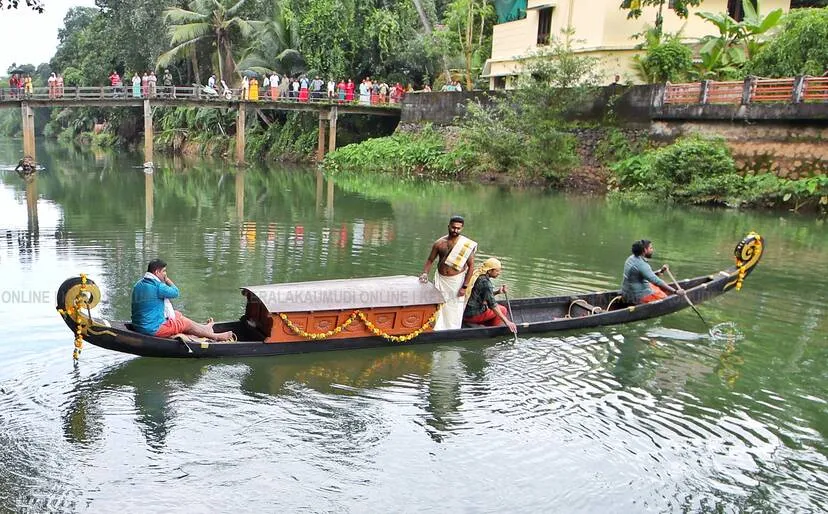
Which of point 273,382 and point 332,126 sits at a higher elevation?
point 332,126

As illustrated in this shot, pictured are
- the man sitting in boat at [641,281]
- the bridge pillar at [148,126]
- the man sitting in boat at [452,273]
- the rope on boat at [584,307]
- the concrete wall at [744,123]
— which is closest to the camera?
the man sitting in boat at [452,273]

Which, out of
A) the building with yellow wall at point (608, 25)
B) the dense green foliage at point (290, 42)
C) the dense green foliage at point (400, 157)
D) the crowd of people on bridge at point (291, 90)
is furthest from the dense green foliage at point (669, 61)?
the crowd of people on bridge at point (291, 90)

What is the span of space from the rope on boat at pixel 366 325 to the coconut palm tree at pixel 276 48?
33277 mm

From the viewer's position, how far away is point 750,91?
24125mm

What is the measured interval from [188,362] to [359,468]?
118 inches

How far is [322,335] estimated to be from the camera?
865 centimetres

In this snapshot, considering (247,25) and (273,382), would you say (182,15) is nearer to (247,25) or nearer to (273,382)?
(247,25)

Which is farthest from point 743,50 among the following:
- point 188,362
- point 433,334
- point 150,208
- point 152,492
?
point 152,492

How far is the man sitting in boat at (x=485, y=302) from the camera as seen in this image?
31.0 ft

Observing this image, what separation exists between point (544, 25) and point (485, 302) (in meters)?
26.5

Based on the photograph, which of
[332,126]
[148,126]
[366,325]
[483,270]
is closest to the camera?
[366,325]

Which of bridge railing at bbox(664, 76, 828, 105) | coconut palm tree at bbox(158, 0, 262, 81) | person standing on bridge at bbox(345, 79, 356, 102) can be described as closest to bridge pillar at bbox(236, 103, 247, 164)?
person standing on bridge at bbox(345, 79, 356, 102)

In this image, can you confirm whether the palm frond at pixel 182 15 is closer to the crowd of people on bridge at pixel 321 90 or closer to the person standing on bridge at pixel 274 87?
the crowd of people on bridge at pixel 321 90

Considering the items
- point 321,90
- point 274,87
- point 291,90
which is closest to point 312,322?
point 274,87
